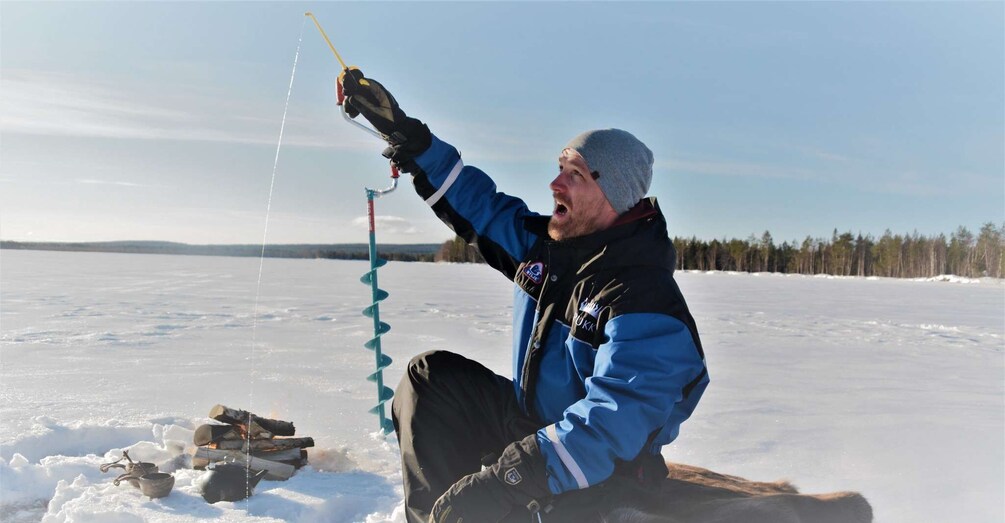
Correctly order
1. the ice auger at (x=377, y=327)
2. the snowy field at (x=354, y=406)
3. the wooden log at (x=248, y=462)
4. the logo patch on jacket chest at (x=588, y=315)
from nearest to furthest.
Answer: the logo patch on jacket chest at (x=588, y=315), the snowy field at (x=354, y=406), the wooden log at (x=248, y=462), the ice auger at (x=377, y=327)

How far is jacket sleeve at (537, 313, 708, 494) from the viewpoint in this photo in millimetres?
1933

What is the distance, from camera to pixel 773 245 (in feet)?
255

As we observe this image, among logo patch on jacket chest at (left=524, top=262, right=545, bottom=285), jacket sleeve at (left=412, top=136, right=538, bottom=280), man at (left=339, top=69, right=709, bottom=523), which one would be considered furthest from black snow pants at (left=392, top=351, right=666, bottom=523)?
jacket sleeve at (left=412, top=136, right=538, bottom=280)

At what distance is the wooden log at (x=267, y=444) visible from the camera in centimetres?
357

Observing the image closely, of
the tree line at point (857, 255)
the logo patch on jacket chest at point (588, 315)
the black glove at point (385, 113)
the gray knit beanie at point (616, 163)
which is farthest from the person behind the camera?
the tree line at point (857, 255)

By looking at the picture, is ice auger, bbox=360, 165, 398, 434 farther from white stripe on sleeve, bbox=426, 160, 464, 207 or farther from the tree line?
the tree line

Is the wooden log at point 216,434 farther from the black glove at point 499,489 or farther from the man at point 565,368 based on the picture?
the black glove at point 499,489

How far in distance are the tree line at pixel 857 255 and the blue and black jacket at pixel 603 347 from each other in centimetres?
5791

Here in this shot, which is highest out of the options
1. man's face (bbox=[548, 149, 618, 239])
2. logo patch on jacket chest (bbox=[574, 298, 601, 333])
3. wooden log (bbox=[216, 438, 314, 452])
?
man's face (bbox=[548, 149, 618, 239])

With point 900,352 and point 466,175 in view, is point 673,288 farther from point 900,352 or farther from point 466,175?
point 900,352

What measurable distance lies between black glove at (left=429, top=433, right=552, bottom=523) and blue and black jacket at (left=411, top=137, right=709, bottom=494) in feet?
0.14

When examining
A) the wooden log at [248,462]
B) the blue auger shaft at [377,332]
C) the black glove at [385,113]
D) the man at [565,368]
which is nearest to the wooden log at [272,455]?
the wooden log at [248,462]

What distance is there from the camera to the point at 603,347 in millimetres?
2014

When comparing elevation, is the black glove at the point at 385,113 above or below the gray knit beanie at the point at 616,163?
above
